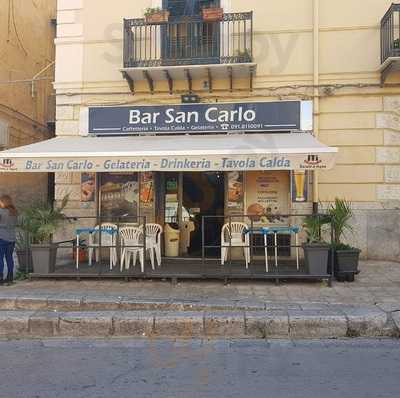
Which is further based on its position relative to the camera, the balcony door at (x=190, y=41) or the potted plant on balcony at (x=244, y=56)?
the balcony door at (x=190, y=41)

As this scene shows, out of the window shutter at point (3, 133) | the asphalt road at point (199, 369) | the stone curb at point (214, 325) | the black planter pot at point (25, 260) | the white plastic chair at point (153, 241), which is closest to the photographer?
the asphalt road at point (199, 369)

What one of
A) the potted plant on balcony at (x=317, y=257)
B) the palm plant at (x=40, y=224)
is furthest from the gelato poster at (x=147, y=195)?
the potted plant on balcony at (x=317, y=257)

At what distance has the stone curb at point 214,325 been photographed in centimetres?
643

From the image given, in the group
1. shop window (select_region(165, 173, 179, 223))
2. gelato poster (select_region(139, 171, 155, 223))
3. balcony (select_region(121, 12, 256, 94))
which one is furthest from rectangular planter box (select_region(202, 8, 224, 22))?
gelato poster (select_region(139, 171, 155, 223))

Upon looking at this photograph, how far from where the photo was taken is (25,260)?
938cm

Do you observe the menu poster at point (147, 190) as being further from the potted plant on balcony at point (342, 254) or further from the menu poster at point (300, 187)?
the potted plant on balcony at point (342, 254)

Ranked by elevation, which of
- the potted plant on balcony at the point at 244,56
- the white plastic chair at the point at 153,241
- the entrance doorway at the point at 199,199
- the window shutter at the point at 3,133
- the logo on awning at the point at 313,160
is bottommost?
the white plastic chair at the point at 153,241

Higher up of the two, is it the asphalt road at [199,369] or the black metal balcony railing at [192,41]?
the black metal balcony railing at [192,41]

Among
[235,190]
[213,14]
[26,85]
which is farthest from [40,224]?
[26,85]

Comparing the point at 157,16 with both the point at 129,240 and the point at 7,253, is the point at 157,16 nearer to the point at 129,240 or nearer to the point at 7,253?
the point at 129,240

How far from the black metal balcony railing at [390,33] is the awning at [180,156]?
2480mm

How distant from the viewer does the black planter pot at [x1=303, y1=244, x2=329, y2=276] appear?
851 centimetres

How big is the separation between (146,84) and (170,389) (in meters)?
8.27

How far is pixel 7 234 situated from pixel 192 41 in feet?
18.2
